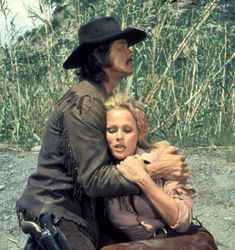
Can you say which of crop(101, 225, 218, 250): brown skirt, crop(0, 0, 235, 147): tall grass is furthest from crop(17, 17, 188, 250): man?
crop(0, 0, 235, 147): tall grass

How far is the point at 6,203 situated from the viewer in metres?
6.98

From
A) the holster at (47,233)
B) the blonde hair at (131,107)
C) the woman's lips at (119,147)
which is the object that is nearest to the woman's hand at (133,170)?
the woman's lips at (119,147)

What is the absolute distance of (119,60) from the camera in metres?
4.18

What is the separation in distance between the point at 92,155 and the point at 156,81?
182 inches

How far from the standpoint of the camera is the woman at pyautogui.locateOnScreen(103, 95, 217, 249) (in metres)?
3.91

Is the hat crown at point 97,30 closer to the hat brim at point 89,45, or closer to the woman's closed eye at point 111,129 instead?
the hat brim at point 89,45

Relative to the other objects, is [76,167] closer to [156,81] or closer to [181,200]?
[181,200]

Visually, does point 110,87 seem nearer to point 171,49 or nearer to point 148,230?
point 148,230

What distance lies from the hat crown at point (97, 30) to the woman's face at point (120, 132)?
0.47 metres

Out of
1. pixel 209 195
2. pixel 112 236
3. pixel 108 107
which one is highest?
pixel 108 107

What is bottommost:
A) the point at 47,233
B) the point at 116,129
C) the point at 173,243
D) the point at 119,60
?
the point at 173,243

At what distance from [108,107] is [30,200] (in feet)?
2.29

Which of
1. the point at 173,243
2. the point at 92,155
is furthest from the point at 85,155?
the point at 173,243

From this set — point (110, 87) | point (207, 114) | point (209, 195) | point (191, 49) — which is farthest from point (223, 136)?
point (110, 87)
